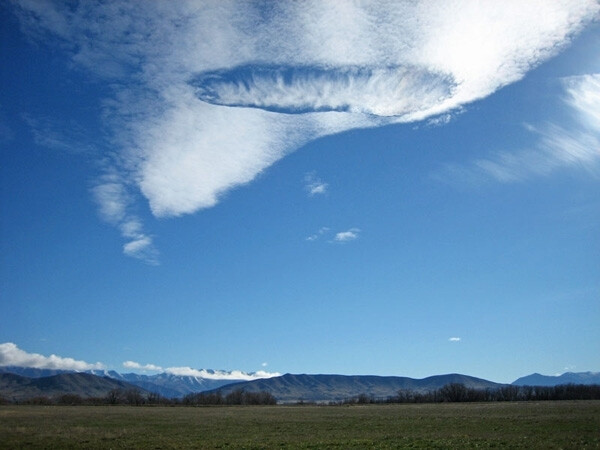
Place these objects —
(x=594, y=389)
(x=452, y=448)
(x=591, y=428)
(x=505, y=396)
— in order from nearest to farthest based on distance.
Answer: (x=452, y=448)
(x=591, y=428)
(x=594, y=389)
(x=505, y=396)

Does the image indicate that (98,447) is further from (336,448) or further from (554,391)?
(554,391)

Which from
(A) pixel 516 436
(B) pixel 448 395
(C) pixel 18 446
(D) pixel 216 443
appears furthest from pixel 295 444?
(B) pixel 448 395

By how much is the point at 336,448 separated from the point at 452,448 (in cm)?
718

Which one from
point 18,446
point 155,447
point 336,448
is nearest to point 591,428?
point 336,448

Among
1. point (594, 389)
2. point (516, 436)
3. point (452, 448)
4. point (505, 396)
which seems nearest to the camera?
point (452, 448)

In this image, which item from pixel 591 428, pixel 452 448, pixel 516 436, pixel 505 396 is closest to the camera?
pixel 452 448

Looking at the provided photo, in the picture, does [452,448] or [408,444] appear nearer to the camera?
[452,448]

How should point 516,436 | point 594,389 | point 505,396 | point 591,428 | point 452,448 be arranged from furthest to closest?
point 505,396 < point 594,389 < point 591,428 < point 516,436 < point 452,448

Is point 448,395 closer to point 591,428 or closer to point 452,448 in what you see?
point 591,428

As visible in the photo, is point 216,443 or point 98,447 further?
point 216,443

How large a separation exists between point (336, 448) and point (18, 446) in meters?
21.8

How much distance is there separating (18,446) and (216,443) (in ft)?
44.1

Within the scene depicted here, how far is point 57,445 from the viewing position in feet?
108

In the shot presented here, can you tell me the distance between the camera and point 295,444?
3275 centimetres
